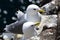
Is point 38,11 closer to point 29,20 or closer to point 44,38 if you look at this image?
point 29,20

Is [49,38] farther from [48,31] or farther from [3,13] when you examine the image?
[3,13]

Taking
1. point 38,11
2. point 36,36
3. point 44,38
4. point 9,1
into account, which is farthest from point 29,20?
point 9,1

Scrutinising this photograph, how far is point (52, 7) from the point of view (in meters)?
1.51

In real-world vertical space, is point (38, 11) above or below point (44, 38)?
above

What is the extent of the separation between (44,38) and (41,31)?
10cm

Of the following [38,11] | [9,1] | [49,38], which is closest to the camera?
[49,38]

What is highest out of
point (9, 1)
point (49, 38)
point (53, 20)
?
point (9, 1)

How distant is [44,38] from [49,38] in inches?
1.3

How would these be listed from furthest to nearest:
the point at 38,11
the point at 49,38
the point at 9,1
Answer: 1. the point at 9,1
2. the point at 38,11
3. the point at 49,38

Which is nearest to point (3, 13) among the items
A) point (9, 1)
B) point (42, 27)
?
point (9, 1)

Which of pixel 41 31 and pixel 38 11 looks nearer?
pixel 41 31

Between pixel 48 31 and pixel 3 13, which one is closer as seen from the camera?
pixel 48 31

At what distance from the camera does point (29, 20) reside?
1467mm

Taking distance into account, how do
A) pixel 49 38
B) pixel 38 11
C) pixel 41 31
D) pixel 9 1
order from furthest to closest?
pixel 9 1
pixel 38 11
pixel 41 31
pixel 49 38
